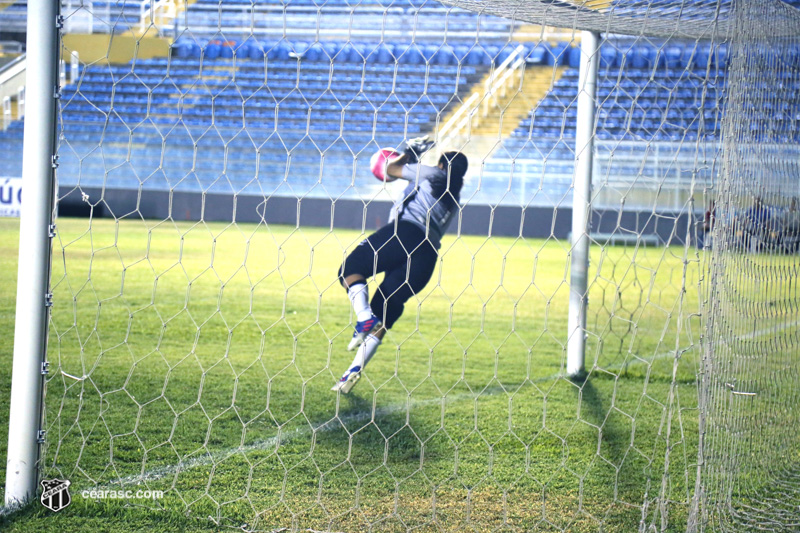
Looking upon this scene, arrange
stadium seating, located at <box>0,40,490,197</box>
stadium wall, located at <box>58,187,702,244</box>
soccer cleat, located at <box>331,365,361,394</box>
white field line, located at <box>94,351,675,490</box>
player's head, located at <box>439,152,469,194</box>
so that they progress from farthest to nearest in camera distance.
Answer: stadium seating, located at <box>0,40,490,197</box>, stadium wall, located at <box>58,187,702,244</box>, player's head, located at <box>439,152,469,194</box>, soccer cleat, located at <box>331,365,361,394</box>, white field line, located at <box>94,351,675,490</box>

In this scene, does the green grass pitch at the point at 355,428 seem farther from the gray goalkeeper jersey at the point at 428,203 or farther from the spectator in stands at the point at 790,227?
the spectator in stands at the point at 790,227

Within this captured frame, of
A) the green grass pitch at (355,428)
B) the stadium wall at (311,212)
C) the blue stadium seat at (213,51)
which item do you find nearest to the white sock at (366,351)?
the green grass pitch at (355,428)

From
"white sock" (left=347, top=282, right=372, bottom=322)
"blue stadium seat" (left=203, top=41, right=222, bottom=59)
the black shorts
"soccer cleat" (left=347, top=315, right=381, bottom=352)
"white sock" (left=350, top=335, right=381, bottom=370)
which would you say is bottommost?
"white sock" (left=350, top=335, right=381, bottom=370)

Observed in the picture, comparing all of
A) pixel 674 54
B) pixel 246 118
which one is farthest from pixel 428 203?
pixel 246 118

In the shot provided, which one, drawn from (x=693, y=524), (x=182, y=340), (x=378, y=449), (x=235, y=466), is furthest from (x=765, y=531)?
(x=182, y=340)

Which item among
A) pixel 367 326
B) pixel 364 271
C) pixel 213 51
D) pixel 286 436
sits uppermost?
pixel 213 51

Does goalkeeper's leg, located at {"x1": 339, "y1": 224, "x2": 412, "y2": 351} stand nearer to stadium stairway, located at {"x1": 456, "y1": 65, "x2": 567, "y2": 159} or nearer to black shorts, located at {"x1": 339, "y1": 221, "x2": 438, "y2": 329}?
black shorts, located at {"x1": 339, "y1": 221, "x2": 438, "y2": 329}

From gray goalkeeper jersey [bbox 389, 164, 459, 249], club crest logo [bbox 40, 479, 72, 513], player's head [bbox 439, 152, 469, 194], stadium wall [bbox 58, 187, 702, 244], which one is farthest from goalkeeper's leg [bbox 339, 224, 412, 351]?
stadium wall [bbox 58, 187, 702, 244]

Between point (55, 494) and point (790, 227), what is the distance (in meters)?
2.91

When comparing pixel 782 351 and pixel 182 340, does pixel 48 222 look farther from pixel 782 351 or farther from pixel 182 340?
pixel 782 351

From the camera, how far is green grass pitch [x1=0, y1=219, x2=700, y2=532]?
82.0 inches

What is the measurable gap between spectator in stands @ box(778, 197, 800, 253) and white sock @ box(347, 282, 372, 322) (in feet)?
6.00

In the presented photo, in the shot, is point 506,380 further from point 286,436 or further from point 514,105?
point 514,105

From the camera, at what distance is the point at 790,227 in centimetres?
306
